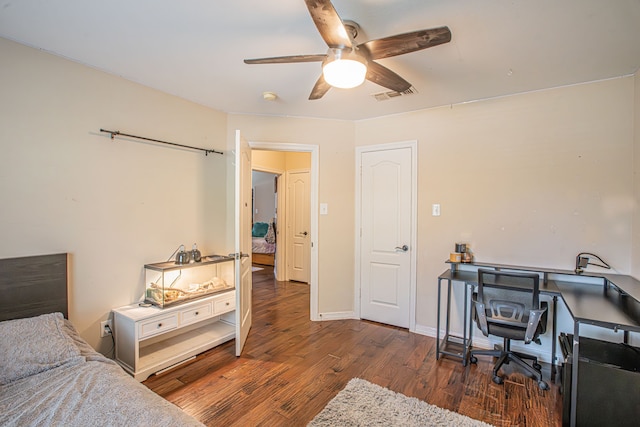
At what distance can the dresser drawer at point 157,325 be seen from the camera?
2.41m

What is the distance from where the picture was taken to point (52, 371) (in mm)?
1621

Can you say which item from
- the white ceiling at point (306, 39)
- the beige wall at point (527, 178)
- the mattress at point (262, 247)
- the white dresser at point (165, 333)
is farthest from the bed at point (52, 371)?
the mattress at point (262, 247)

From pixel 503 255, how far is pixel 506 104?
147 cm

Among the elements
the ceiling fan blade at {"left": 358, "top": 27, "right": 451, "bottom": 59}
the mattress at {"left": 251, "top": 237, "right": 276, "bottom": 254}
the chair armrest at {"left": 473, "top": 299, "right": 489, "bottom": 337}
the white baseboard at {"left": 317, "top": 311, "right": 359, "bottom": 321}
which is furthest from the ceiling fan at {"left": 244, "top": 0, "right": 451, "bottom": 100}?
the mattress at {"left": 251, "top": 237, "right": 276, "bottom": 254}

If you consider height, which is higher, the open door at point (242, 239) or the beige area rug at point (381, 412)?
the open door at point (242, 239)

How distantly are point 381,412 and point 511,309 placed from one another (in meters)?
1.32

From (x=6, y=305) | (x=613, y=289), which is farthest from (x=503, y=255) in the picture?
(x=6, y=305)

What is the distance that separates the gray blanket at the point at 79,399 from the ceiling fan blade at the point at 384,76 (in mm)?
2078

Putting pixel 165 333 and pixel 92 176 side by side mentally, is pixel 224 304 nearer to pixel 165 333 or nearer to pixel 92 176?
pixel 165 333

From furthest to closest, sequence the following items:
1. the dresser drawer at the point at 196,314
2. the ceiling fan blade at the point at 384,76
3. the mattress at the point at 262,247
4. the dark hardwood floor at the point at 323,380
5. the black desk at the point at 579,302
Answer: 1. the mattress at the point at 262,247
2. the dresser drawer at the point at 196,314
3. the dark hardwood floor at the point at 323,380
4. the ceiling fan blade at the point at 384,76
5. the black desk at the point at 579,302

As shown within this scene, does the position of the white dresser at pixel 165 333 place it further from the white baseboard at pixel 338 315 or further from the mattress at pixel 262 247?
the mattress at pixel 262 247

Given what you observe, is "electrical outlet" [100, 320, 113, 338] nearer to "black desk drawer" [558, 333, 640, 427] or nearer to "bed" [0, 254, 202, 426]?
"bed" [0, 254, 202, 426]

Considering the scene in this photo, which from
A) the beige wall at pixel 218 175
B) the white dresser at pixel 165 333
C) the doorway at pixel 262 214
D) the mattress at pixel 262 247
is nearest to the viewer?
the beige wall at pixel 218 175

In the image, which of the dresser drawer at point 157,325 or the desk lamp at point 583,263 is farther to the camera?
the desk lamp at point 583,263
